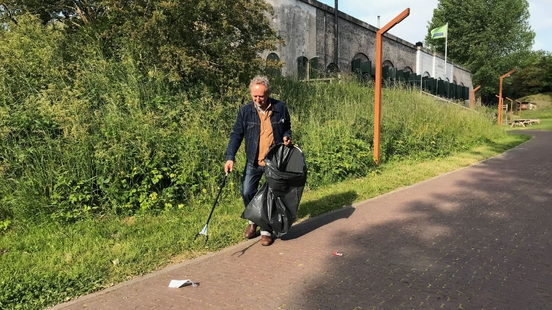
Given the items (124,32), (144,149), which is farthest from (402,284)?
(124,32)

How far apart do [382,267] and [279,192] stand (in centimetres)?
134

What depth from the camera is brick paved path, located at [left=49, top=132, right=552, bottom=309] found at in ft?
10.8

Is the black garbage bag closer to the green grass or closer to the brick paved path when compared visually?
the brick paved path

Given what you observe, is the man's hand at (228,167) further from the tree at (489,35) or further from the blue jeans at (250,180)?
the tree at (489,35)

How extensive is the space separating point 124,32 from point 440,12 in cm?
5036

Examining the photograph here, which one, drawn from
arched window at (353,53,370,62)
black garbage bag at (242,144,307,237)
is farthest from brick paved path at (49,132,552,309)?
arched window at (353,53,370,62)

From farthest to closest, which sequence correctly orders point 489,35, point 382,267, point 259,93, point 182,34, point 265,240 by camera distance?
point 489,35 < point 182,34 < point 265,240 < point 259,93 < point 382,267

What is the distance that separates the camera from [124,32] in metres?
7.95

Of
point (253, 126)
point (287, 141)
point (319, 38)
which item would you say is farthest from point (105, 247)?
point (319, 38)

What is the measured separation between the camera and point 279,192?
4.48 m

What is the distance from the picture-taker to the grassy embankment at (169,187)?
3918 mm

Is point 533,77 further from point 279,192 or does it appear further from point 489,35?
point 279,192

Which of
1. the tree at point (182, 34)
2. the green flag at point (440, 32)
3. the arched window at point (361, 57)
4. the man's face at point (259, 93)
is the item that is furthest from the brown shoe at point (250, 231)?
the green flag at point (440, 32)

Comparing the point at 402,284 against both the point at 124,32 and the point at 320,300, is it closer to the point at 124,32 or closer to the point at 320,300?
the point at 320,300
